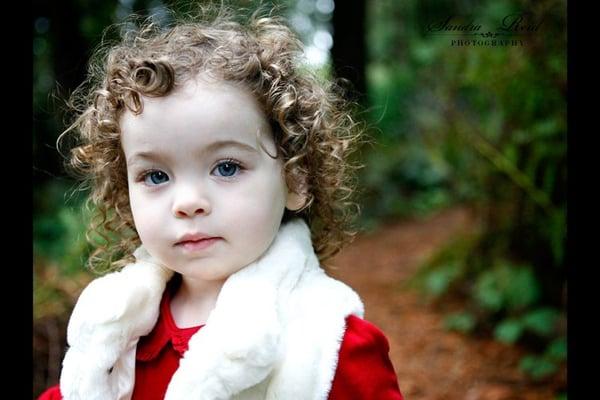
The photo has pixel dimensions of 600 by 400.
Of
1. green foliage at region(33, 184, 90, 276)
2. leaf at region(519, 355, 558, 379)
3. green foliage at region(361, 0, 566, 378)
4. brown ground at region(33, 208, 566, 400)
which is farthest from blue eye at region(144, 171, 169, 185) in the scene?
leaf at region(519, 355, 558, 379)

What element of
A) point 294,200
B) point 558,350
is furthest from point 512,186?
point 294,200

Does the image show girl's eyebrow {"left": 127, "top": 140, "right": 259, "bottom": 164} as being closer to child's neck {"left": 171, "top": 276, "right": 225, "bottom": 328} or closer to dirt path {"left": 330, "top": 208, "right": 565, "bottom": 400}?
child's neck {"left": 171, "top": 276, "right": 225, "bottom": 328}

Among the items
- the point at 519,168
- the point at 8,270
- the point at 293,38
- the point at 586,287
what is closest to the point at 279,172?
the point at 293,38

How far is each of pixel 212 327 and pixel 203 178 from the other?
328 millimetres

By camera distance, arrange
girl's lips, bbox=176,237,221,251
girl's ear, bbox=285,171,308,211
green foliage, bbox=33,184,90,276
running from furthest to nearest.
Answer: green foliage, bbox=33,184,90,276 < girl's ear, bbox=285,171,308,211 < girl's lips, bbox=176,237,221,251

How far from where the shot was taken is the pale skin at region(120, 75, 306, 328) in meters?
1.34

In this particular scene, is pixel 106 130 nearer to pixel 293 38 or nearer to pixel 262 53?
pixel 262 53

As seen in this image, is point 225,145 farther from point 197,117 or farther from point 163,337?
point 163,337

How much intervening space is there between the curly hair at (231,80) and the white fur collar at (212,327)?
178 mm

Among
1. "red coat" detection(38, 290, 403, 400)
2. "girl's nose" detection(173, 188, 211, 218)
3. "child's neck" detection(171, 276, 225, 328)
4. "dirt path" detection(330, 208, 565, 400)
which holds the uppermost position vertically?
"girl's nose" detection(173, 188, 211, 218)

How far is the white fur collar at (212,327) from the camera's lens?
4.19 ft

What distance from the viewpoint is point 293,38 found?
1713 mm

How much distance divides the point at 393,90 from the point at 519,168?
841 cm

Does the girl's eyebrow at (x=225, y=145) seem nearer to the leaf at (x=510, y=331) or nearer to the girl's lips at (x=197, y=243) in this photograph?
the girl's lips at (x=197, y=243)
